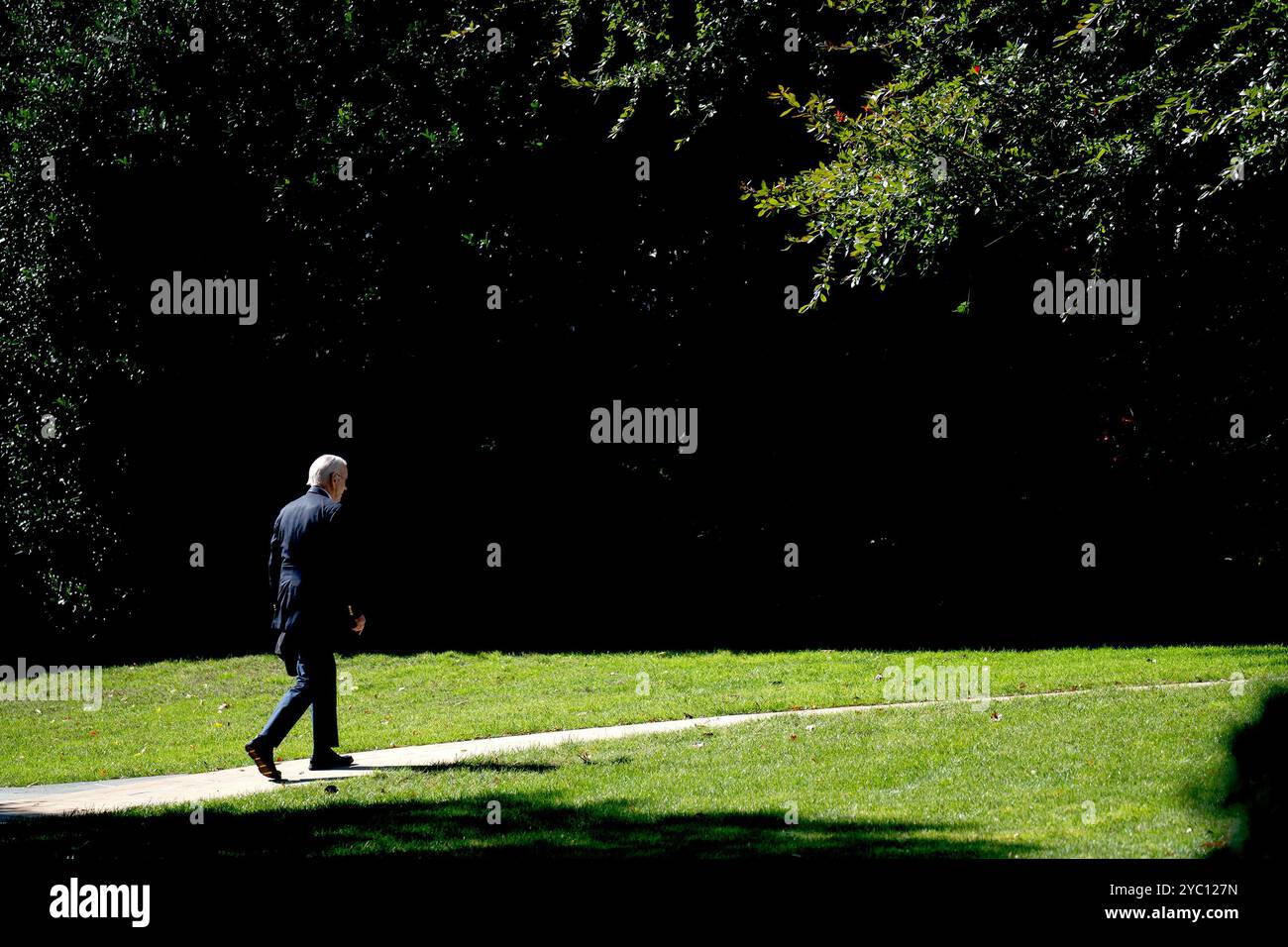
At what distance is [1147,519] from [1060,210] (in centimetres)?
1126

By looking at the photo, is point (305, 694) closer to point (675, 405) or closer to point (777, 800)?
point (777, 800)

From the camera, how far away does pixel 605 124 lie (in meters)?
19.9

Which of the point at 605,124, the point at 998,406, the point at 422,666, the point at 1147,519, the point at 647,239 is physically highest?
the point at 605,124

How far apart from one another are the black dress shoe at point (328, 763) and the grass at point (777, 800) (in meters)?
0.43

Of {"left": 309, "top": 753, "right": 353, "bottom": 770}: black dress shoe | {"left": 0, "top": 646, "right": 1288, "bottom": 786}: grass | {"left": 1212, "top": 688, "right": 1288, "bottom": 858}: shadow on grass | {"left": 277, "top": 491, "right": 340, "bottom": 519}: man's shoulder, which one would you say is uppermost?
{"left": 277, "top": 491, "right": 340, "bottom": 519}: man's shoulder

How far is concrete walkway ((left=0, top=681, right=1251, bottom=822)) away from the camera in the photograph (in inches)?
340

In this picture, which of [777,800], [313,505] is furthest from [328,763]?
[777,800]

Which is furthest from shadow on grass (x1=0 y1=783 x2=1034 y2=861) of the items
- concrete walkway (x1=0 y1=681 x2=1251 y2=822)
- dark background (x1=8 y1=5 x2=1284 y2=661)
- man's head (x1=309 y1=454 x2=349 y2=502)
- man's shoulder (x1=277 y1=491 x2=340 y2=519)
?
dark background (x1=8 y1=5 x2=1284 y2=661)

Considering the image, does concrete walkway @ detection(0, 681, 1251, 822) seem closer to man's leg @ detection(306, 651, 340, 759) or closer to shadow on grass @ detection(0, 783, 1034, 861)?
man's leg @ detection(306, 651, 340, 759)

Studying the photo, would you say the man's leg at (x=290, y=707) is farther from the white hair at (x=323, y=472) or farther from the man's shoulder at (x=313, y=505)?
the white hair at (x=323, y=472)

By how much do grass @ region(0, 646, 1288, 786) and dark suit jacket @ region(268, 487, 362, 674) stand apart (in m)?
2.07
